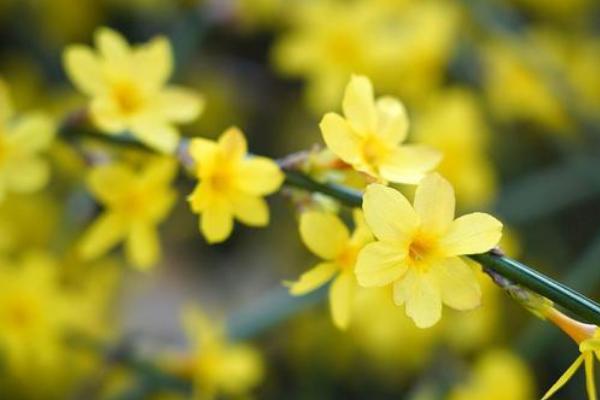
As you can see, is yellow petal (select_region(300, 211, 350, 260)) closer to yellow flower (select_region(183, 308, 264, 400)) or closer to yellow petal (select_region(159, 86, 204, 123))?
yellow petal (select_region(159, 86, 204, 123))

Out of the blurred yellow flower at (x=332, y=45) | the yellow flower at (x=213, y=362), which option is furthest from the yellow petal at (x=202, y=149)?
the blurred yellow flower at (x=332, y=45)

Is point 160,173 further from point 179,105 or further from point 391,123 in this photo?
point 391,123

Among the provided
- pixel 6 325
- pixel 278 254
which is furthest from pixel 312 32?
pixel 6 325

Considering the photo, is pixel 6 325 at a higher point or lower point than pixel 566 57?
lower

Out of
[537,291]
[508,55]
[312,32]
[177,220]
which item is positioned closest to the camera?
[537,291]

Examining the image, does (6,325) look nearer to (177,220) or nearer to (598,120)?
(177,220)

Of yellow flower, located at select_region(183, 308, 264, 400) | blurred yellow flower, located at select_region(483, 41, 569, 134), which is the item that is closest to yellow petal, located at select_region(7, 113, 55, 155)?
yellow flower, located at select_region(183, 308, 264, 400)

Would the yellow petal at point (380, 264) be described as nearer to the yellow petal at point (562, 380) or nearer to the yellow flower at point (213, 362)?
the yellow petal at point (562, 380)

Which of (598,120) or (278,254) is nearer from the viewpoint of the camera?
(598,120)
